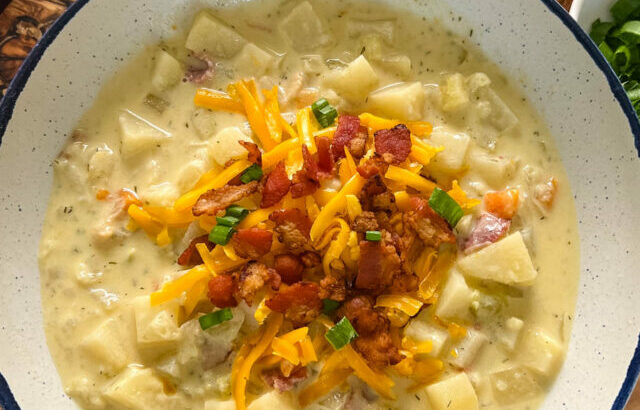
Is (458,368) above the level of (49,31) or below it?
below

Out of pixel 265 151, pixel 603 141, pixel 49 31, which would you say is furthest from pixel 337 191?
pixel 49 31

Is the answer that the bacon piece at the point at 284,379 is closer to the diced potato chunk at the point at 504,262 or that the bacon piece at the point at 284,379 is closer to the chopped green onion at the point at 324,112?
the diced potato chunk at the point at 504,262

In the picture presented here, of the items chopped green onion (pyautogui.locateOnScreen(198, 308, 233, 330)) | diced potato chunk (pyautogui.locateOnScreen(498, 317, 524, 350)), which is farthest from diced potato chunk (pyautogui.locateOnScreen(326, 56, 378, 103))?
diced potato chunk (pyautogui.locateOnScreen(498, 317, 524, 350))

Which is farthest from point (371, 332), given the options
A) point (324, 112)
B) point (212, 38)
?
point (212, 38)

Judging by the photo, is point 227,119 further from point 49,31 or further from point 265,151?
point 49,31

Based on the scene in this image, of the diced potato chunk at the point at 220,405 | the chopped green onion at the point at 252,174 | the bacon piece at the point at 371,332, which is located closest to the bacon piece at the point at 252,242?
the chopped green onion at the point at 252,174

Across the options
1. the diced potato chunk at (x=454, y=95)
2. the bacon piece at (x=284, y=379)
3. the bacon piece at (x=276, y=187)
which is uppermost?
the diced potato chunk at (x=454, y=95)
